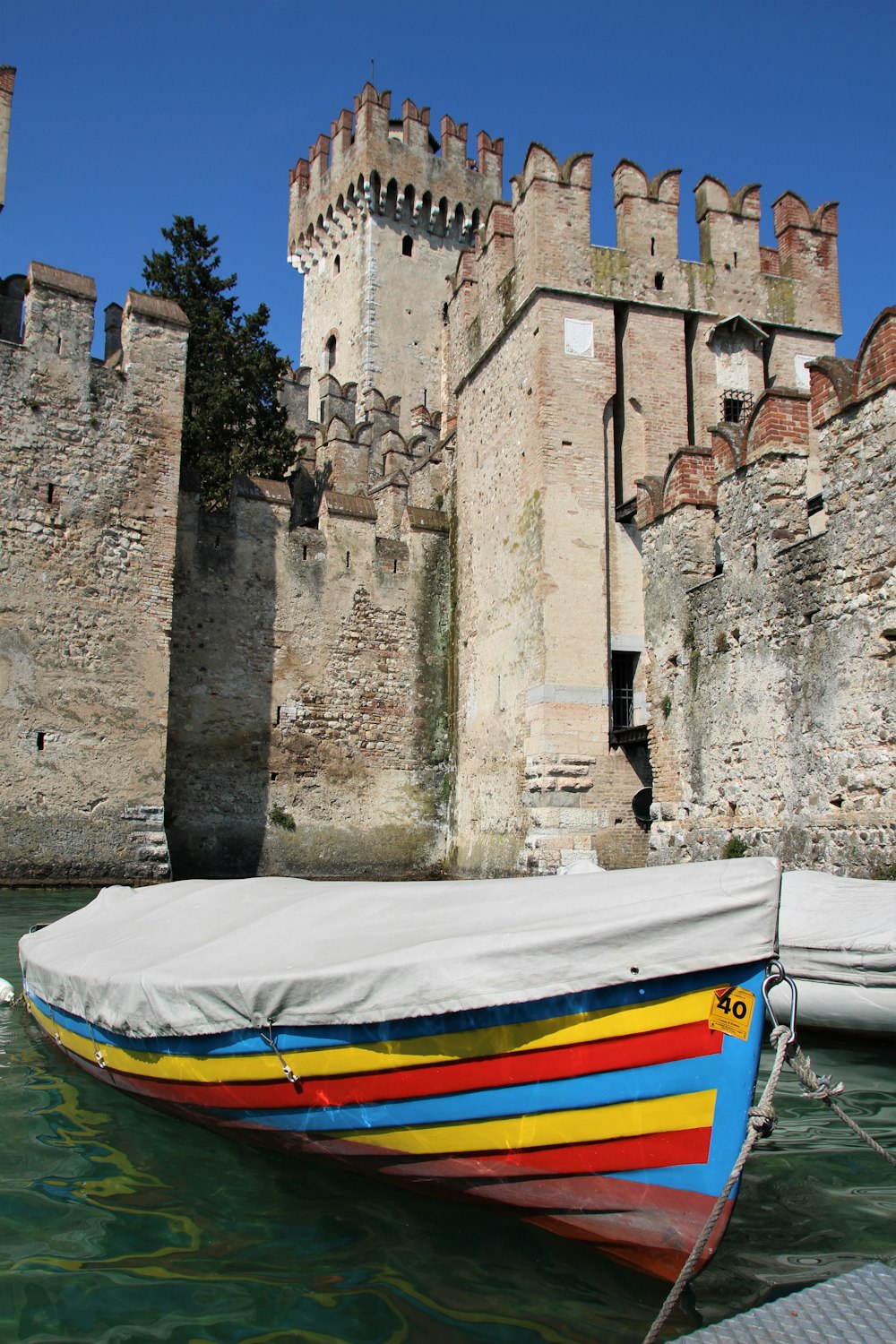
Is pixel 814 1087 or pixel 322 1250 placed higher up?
pixel 814 1087

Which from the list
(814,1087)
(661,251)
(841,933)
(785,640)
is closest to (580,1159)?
(814,1087)

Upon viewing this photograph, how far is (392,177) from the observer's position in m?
31.9

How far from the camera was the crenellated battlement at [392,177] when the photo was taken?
1254 inches

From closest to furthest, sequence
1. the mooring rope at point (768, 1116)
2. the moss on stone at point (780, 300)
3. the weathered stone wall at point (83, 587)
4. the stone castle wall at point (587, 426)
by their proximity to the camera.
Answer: the mooring rope at point (768, 1116) → the weathered stone wall at point (83, 587) → the stone castle wall at point (587, 426) → the moss on stone at point (780, 300)

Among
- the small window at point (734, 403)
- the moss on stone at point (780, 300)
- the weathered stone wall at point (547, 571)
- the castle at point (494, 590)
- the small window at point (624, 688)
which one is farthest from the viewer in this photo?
the moss on stone at point (780, 300)

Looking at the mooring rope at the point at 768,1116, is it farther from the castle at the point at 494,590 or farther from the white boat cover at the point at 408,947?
the castle at the point at 494,590

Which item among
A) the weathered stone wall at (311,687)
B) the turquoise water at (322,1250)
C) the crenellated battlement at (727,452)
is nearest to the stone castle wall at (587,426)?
Answer: the weathered stone wall at (311,687)

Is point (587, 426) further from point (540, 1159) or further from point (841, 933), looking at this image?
point (540, 1159)

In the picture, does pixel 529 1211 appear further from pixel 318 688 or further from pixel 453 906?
pixel 318 688

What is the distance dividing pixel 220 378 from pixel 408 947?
60.9ft

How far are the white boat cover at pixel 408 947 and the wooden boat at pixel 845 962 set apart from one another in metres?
2.65

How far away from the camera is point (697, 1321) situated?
296 cm

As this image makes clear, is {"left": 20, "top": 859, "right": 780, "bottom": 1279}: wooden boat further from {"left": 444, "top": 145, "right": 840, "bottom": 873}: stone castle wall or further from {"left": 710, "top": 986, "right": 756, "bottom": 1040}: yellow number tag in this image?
{"left": 444, "top": 145, "right": 840, "bottom": 873}: stone castle wall

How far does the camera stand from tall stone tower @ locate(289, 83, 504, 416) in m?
31.5
